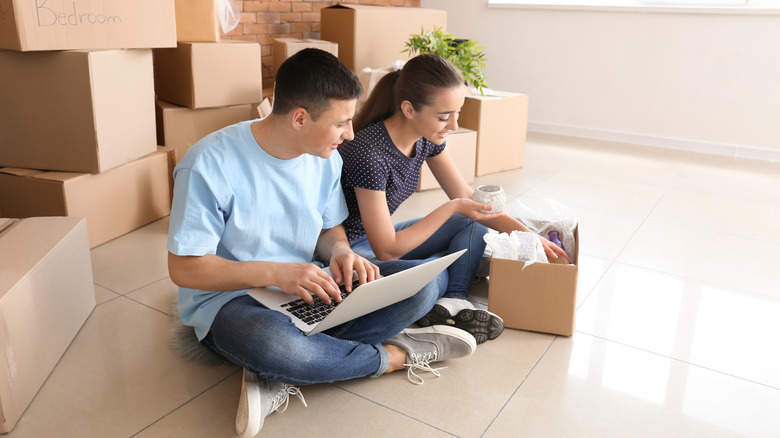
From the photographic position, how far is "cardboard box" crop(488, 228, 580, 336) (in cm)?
158

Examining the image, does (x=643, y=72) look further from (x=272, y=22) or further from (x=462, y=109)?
(x=272, y=22)

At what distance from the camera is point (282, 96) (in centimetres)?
127

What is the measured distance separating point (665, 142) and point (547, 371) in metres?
3.01

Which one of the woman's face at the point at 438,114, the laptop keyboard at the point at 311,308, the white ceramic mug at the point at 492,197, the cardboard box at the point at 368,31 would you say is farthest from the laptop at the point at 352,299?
the cardboard box at the point at 368,31

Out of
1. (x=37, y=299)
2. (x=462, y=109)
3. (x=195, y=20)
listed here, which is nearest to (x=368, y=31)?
(x=462, y=109)

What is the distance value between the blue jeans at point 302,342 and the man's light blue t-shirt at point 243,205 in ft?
0.30

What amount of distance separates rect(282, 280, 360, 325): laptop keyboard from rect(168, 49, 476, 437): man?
0.03 meters

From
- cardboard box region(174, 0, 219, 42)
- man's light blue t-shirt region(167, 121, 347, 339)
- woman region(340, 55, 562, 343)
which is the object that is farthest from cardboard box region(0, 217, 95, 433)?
cardboard box region(174, 0, 219, 42)

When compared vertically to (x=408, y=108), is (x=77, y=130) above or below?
below

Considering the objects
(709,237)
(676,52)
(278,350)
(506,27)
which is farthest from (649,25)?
(278,350)

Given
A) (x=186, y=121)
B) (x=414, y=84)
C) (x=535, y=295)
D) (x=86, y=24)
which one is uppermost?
(x=86, y=24)

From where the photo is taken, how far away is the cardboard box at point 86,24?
1.79m

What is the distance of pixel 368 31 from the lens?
3.24m

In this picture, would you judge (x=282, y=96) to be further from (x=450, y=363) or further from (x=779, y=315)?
(x=779, y=315)
